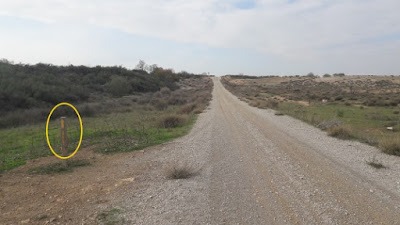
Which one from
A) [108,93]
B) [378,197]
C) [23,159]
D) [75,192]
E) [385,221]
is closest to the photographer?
[385,221]

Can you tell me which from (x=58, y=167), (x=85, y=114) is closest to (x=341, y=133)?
(x=58, y=167)

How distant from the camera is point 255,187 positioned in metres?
6.27

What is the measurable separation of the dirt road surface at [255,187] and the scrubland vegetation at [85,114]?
9.31 feet

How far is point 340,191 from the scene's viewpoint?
19.4 feet

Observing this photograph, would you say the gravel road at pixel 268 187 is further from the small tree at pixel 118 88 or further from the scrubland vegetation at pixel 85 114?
the small tree at pixel 118 88

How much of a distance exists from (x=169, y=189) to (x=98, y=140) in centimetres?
687

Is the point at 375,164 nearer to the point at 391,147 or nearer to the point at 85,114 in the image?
the point at 391,147

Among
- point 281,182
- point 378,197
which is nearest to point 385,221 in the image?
point 378,197

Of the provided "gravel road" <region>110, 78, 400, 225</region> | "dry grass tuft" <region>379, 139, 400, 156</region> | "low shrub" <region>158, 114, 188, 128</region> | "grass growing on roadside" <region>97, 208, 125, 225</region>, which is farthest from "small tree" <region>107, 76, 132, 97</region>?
"grass growing on roadside" <region>97, 208, 125, 225</region>

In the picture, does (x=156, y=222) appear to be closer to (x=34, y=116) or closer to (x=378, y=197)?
(x=378, y=197)

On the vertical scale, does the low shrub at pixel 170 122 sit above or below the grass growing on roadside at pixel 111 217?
below

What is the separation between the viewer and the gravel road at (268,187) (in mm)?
4883

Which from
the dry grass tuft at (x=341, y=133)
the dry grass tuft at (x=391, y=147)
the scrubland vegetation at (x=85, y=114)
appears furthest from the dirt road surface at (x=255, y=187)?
the scrubland vegetation at (x=85, y=114)

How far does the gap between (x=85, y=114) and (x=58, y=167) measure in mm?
17971
